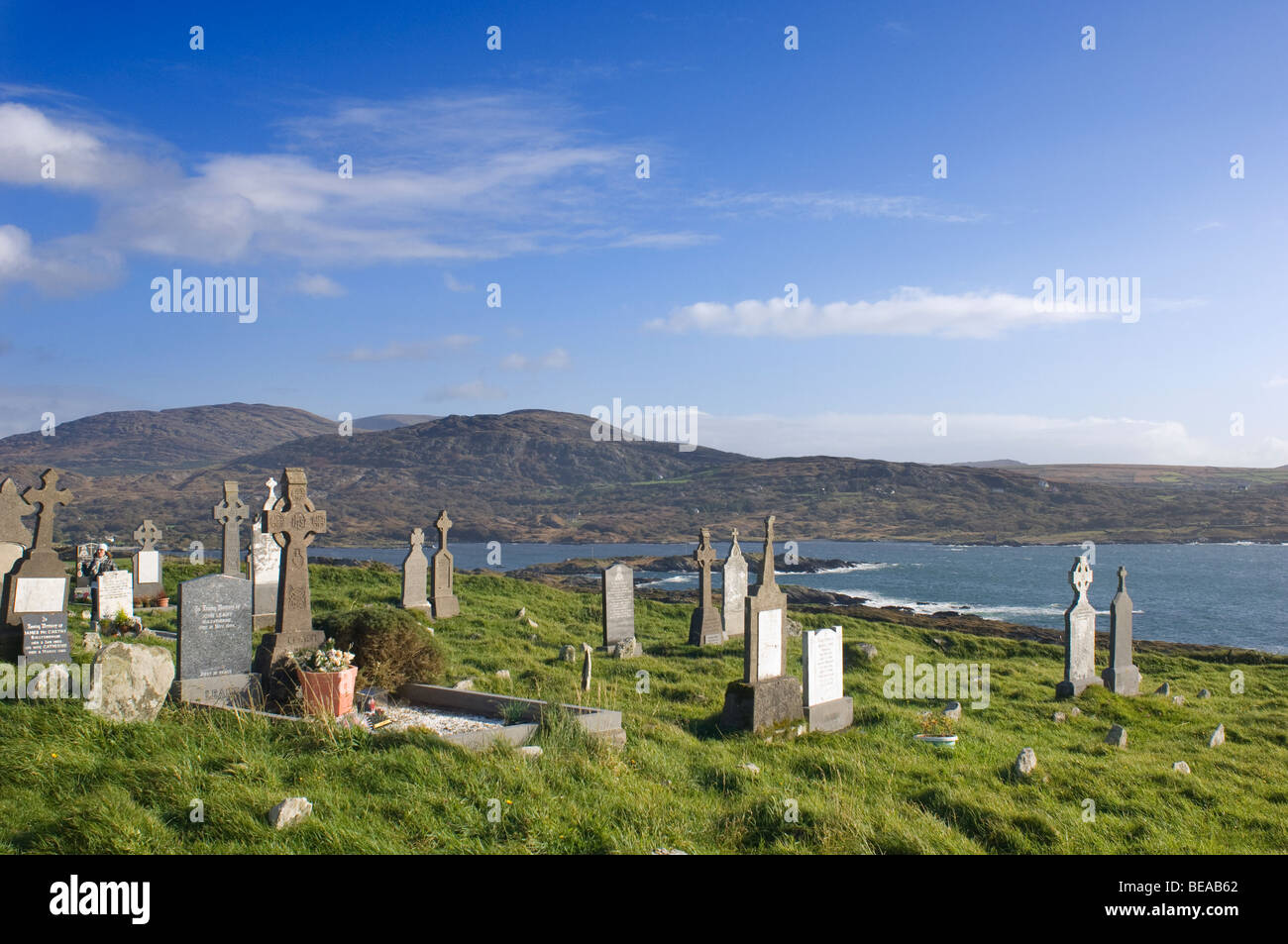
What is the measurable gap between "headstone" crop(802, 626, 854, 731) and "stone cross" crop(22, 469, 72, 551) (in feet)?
36.9

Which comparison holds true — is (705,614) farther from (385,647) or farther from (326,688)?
(326,688)

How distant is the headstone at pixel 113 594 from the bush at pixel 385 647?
7.55 m

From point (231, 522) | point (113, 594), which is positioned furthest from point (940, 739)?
point (231, 522)

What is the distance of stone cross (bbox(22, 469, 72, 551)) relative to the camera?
12289mm

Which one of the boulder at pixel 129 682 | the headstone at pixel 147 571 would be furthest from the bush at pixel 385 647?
the headstone at pixel 147 571

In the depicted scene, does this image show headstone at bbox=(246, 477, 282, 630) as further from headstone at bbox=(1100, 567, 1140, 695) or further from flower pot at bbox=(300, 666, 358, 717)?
headstone at bbox=(1100, 567, 1140, 695)

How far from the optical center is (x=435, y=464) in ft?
628

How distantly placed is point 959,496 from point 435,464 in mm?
113979

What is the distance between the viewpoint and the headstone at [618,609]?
17.1m

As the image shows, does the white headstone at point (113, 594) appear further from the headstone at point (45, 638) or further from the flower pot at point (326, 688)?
the flower pot at point (326, 688)

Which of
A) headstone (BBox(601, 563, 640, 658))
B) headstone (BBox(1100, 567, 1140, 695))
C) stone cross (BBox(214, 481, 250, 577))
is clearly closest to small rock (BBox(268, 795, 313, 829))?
headstone (BBox(601, 563, 640, 658))

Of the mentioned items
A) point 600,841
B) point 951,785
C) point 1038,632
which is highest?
point 600,841

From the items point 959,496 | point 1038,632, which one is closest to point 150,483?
point 959,496
